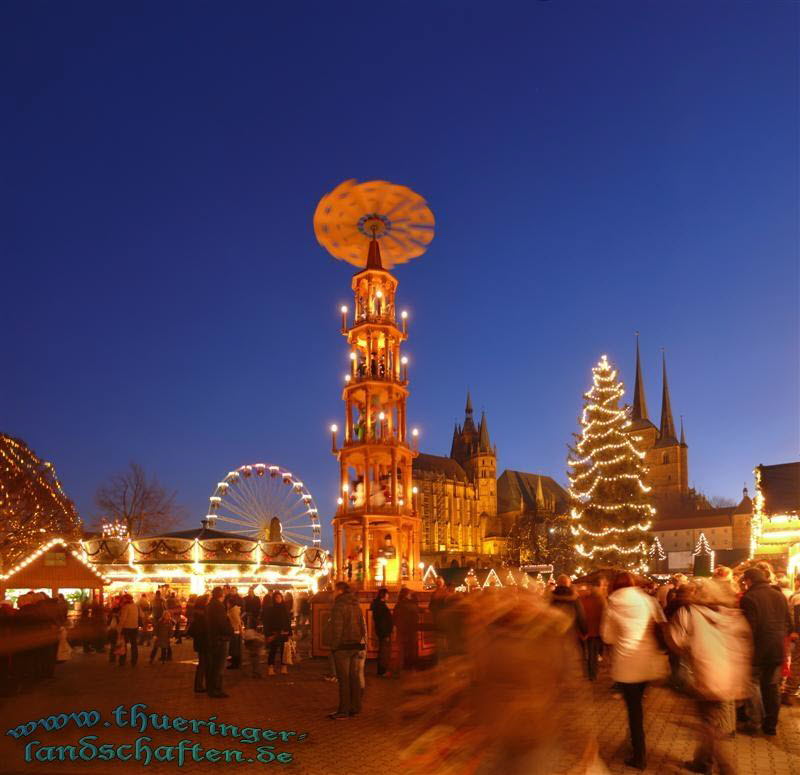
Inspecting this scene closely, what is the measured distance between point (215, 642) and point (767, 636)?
27.1 ft

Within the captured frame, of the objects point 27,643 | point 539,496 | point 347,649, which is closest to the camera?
point 347,649

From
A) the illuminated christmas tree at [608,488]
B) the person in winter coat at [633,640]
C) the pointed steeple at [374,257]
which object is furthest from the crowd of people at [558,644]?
the illuminated christmas tree at [608,488]

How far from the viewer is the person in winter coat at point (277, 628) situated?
653 inches

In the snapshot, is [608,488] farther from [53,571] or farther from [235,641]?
[235,641]

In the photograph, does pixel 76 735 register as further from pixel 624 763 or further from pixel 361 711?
pixel 624 763

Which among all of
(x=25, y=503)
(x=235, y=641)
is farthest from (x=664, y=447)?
(x=235, y=641)

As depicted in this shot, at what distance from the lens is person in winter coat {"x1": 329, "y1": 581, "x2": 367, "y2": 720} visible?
10.6 metres

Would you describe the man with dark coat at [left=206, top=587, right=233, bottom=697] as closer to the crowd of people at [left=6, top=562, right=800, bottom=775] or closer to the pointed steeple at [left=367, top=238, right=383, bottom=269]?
the crowd of people at [left=6, top=562, right=800, bottom=775]

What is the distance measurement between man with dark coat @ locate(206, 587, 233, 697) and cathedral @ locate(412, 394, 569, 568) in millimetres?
103475

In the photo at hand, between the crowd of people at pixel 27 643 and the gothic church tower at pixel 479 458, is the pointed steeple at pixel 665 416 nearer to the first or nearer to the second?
the gothic church tower at pixel 479 458

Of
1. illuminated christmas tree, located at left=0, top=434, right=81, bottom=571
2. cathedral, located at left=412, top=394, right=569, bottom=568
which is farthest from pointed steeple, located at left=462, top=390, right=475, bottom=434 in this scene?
illuminated christmas tree, located at left=0, top=434, right=81, bottom=571

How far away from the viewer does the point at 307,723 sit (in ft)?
33.8

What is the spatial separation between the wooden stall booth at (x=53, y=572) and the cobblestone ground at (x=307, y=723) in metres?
12.7

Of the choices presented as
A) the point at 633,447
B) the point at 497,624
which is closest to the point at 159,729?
the point at 497,624
